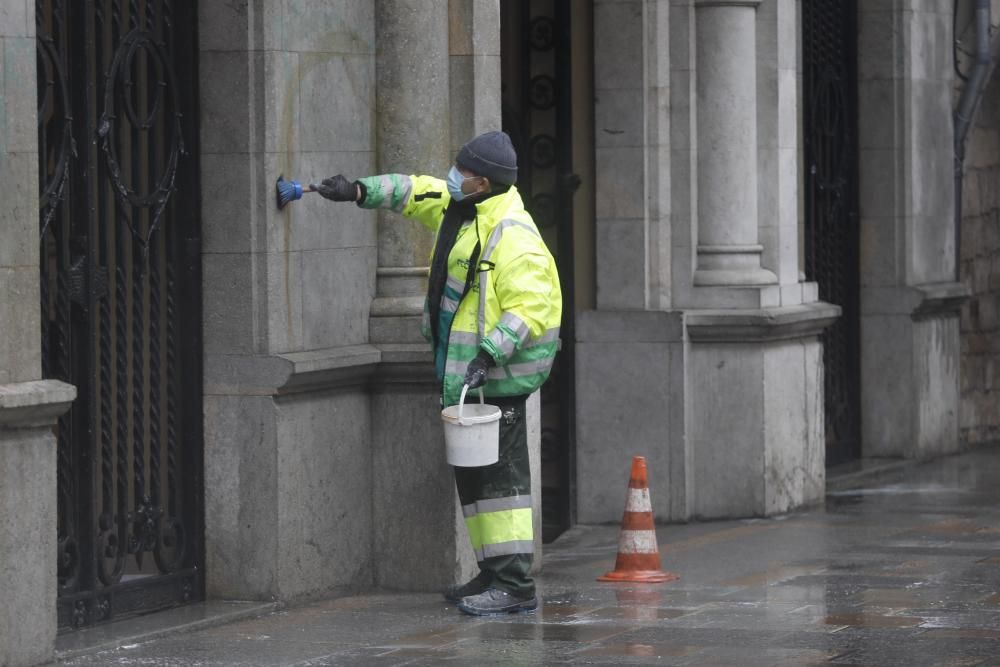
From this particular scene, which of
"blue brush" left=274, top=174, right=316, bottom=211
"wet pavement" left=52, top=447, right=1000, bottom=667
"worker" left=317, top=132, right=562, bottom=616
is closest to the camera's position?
"wet pavement" left=52, top=447, right=1000, bottom=667

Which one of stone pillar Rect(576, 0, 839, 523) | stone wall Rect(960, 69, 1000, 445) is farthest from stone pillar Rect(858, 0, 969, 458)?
stone pillar Rect(576, 0, 839, 523)

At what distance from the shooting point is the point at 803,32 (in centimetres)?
1547

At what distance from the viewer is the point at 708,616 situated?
389 inches

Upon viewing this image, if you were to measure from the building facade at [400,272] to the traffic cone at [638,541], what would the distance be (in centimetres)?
46

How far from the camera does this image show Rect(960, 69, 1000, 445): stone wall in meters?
17.9

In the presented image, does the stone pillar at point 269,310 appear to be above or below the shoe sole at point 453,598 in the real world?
above

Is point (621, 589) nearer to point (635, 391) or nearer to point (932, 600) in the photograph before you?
point (932, 600)

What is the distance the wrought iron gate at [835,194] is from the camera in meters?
15.7

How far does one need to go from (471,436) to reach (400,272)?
1.35 m

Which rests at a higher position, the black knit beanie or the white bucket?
the black knit beanie

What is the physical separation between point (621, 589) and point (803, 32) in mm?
5715

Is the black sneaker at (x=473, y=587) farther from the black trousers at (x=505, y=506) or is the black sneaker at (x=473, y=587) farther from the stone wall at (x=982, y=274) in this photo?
the stone wall at (x=982, y=274)

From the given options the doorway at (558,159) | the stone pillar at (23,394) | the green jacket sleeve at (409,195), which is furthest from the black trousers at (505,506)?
the doorway at (558,159)

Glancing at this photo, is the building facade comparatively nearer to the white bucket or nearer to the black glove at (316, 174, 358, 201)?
the black glove at (316, 174, 358, 201)
